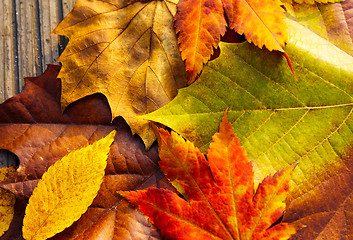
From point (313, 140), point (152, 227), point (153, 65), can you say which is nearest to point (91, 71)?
point (153, 65)

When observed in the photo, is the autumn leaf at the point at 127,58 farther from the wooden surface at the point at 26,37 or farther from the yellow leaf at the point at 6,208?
the yellow leaf at the point at 6,208

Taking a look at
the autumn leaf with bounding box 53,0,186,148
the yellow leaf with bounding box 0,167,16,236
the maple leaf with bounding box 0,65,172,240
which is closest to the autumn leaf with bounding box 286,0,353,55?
the autumn leaf with bounding box 53,0,186,148

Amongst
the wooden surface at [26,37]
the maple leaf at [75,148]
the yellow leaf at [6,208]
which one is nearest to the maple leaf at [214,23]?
the maple leaf at [75,148]

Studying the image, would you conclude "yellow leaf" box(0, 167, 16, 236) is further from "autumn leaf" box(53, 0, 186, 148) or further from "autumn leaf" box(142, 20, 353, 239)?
"autumn leaf" box(142, 20, 353, 239)

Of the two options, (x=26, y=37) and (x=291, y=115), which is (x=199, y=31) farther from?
(x=26, y=37)

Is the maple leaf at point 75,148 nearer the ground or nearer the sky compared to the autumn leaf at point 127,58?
nearer the ground

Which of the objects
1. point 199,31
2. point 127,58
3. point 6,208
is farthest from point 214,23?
point 6,208

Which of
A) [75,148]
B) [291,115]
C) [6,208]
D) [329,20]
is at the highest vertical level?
[329,20]
